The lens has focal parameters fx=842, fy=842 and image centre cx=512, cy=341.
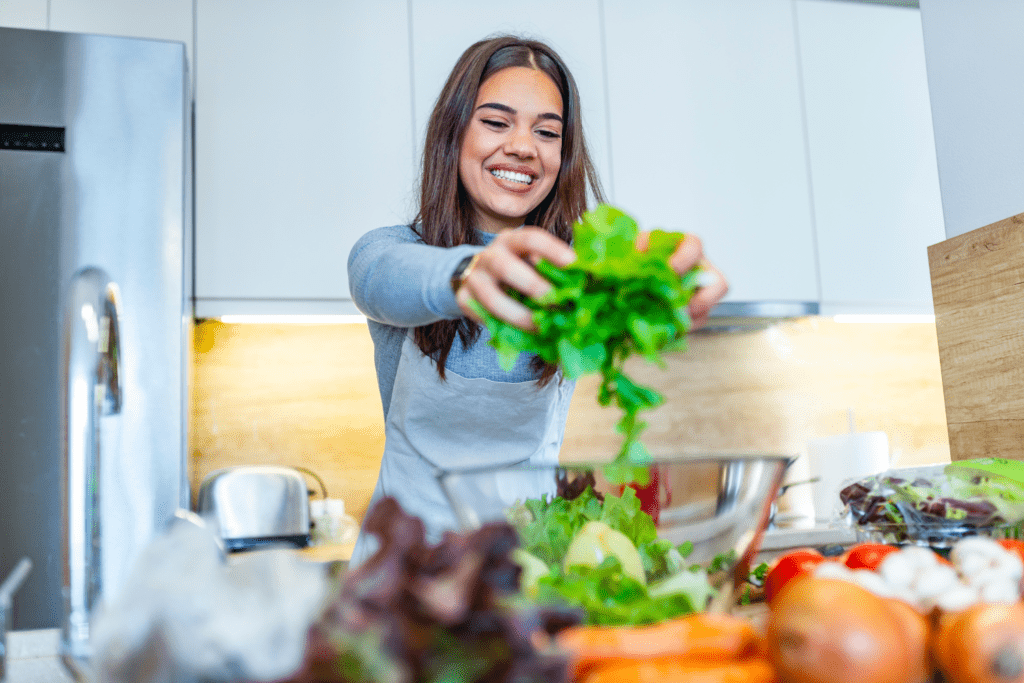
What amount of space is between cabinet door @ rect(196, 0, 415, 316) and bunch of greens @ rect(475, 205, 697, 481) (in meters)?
1.51

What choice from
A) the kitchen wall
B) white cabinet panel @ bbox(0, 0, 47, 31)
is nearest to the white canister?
the kitchen wall

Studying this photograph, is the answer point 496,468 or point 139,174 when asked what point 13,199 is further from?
point 496,468

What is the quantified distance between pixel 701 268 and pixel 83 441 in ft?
1.36

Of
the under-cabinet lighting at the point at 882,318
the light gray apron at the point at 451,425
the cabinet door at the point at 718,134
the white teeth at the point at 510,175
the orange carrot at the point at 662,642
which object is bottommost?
the orange carrot at the point at 662,642

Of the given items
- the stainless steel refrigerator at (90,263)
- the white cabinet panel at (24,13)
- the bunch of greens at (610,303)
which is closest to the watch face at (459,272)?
the bunch of greens at (610,303)

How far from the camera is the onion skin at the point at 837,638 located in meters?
0.37

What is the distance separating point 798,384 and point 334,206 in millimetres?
1515

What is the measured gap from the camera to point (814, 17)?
2.40 metres

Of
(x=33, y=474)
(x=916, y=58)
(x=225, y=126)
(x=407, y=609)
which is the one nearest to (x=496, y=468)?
(x=407, y=609)

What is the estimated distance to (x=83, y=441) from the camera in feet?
1.79

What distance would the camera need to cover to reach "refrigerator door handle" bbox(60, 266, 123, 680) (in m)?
Answer: 0.51

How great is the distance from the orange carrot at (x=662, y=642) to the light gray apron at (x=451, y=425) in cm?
77

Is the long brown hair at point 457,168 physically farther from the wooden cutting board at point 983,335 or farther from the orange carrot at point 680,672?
the orange carrot at point 680,672

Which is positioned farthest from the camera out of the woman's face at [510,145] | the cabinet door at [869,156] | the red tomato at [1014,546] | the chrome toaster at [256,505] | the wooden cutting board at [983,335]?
the cabinet door at [869,156]
